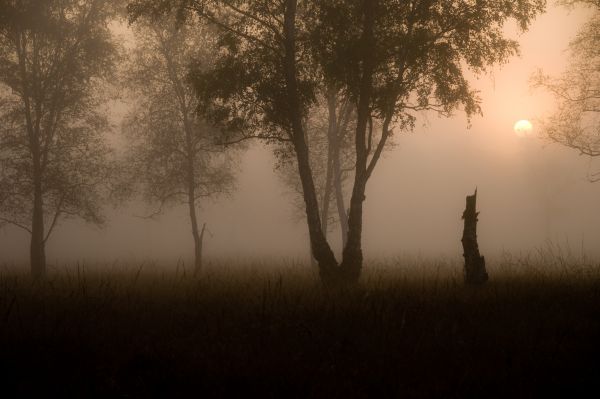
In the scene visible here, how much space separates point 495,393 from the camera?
4207mm

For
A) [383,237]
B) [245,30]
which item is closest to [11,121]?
[245,30]

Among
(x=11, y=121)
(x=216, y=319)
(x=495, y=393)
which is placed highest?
(x=11, y=121)

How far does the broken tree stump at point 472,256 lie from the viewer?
9.88 m

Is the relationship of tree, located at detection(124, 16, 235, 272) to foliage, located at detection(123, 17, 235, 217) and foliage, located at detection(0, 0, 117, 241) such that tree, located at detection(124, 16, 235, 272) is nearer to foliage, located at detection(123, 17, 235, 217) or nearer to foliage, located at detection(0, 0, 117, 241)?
foliage, located at detection(123, 17, 235, 217)

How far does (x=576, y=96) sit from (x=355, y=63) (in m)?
9.35

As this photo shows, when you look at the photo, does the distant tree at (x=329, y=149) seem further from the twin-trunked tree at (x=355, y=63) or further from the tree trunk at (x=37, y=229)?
the tree trunk at (x=37, y=229)

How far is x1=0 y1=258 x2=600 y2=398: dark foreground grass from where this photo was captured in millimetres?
4242

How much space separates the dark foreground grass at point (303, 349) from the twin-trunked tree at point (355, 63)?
16.3ft

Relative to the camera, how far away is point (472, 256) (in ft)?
33.3

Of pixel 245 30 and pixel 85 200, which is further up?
pixel 245 30

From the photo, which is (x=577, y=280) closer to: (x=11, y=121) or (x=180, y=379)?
(x=180, y=379)

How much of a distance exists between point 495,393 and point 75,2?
65.9 ft

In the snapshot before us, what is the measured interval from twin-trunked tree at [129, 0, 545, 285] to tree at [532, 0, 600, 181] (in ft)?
16.0

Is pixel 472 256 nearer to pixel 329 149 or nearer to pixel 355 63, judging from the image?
pixel 355 63
